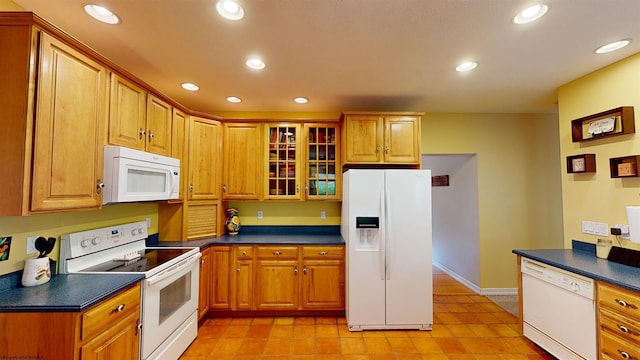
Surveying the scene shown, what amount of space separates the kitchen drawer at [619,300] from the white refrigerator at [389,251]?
1262 millimetres

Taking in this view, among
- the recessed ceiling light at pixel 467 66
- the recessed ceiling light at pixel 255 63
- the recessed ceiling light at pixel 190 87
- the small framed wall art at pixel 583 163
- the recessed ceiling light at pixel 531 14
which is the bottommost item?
the small framed wall art at pixel 583 163

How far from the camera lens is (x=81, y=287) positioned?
162 centimetres

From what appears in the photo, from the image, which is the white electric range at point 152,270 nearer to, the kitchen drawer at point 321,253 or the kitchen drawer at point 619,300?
the kitchen drawer at point 321,253

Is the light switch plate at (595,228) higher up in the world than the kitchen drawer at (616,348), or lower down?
higher up

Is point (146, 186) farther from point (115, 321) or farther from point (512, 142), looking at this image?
point (512, 142)

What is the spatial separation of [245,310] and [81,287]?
176 centimetres

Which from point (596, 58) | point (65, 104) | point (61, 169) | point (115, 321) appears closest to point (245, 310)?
point (115, 321)

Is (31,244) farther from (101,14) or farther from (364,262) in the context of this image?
(364,262)

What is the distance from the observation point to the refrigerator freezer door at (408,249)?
2.81 meters

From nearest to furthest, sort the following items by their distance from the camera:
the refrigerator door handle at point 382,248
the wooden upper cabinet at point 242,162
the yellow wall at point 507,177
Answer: the refrigerator door handle at point 382,248 < the wooden upper cabinet at point 242,162 < the yellow wall at point 507,177

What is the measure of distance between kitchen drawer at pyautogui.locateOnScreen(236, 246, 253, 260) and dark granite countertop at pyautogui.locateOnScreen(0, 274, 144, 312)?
1.23m

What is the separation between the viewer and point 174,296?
229cm

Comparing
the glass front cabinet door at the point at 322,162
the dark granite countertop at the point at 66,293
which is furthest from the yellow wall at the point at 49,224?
the glass front cabinet door at the point at 322,162

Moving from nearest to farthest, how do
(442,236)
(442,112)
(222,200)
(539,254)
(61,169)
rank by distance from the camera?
(61,169), (539,254), (222,200), (442,112), (442,236)
